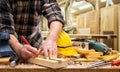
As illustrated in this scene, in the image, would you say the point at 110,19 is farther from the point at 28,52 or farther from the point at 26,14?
the point at 28,52

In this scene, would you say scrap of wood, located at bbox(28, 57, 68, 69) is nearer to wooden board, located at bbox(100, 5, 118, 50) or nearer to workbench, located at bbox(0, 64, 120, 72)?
workbench, located at bbox(0, 64, 120, 72)

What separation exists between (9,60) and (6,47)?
0.34 feet

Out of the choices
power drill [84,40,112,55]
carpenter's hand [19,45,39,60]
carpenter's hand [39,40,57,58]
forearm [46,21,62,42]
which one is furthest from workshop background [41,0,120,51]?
carpenter's hand [19,45,39,60]

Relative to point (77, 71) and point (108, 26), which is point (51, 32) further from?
point (108, 26)

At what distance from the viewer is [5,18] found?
50.2 inches

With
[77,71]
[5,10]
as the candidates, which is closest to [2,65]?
[77,71]

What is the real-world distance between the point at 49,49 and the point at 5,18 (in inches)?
14.1

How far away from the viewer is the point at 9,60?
935 mm

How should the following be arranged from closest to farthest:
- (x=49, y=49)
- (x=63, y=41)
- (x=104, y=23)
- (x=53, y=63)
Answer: (x=53, y=63)
(x=49, y=49)
(x=63, y=41)
(x=104, y=23)

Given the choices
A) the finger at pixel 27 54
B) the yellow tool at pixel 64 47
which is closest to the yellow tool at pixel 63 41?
the yellow tool at pixel 64 47

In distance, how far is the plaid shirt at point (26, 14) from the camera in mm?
1289

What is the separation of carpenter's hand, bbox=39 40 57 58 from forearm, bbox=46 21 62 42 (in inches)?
1.2

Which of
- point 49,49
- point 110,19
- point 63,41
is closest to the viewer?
point 49,49

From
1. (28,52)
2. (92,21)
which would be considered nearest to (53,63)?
Result: (28,52)
